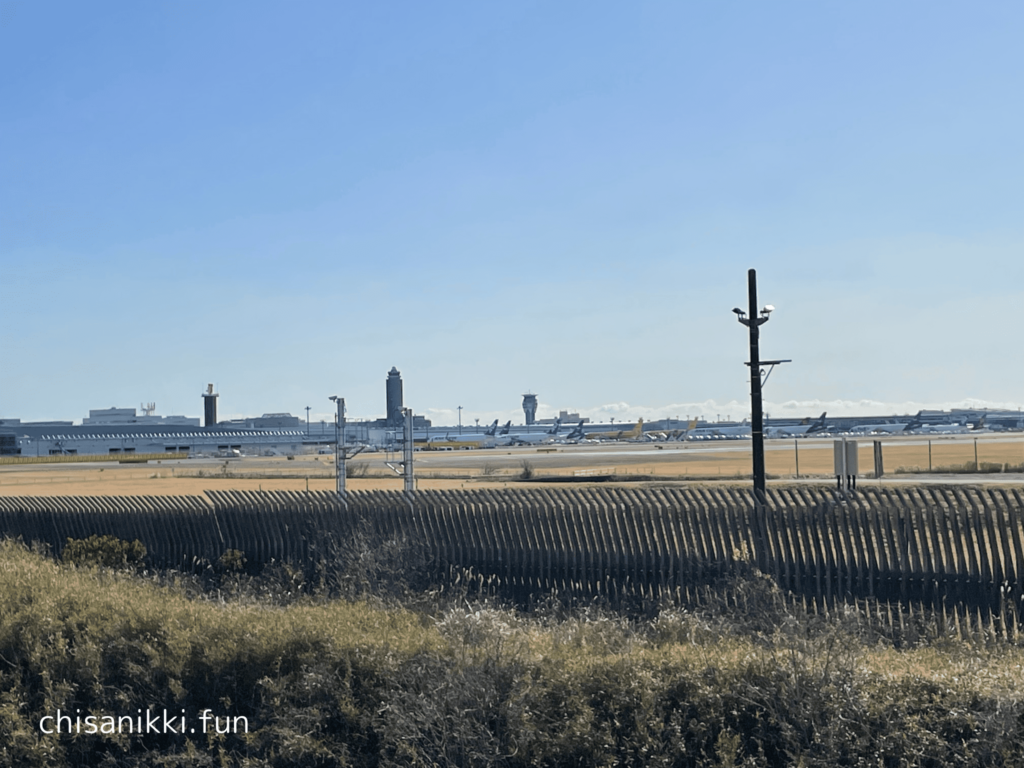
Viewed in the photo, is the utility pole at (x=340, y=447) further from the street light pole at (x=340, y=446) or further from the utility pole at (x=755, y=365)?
the utility pole at (x=755, y=365)

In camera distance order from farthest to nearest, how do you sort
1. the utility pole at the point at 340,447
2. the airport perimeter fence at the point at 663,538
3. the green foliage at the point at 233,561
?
the utility pole at the point at 340,447 < the green foliage at the point at 233,561 < the airport perimeter fence at the point at 663,538

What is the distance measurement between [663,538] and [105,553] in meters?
11.5

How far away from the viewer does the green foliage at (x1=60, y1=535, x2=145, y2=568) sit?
1934 cm

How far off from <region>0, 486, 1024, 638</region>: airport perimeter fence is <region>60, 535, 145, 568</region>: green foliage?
729 mm

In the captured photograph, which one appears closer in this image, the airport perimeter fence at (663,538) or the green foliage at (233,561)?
the airport perimeter fence at (663,538)

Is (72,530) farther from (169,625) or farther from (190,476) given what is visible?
(190,476)

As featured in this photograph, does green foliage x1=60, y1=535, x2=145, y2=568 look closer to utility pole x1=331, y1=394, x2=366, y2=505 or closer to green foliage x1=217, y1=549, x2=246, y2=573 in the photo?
green foliage x1=217, y1=549, x2=246, y2=573

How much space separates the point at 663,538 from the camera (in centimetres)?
1566

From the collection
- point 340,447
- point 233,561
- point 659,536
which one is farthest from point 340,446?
point 659,536

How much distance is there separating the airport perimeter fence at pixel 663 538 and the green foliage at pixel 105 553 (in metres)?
0.73

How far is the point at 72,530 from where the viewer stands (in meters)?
22.8

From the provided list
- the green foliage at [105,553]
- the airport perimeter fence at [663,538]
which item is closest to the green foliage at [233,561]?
the airport perimeter fence at [663,538]

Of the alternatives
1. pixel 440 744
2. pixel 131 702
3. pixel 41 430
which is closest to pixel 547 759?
pixel 440 744

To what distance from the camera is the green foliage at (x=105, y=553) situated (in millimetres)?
19344
